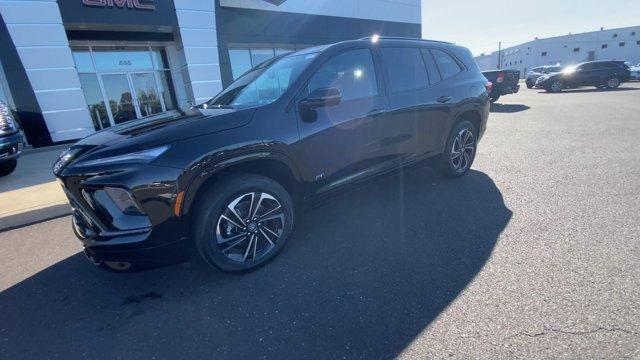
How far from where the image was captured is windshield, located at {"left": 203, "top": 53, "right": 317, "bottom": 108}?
9.91 ft

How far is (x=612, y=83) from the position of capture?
2081 centimetres

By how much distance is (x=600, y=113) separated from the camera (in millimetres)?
10391

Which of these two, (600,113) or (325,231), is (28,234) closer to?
(325,231)

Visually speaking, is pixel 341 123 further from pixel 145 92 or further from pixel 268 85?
pixel 145 92

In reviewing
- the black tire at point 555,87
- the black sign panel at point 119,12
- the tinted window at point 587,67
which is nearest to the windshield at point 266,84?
the black sign panel at point 119,12

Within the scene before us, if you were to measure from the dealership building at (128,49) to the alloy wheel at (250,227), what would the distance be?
8.72m

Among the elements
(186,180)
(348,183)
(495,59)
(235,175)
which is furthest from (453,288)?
(495,59)

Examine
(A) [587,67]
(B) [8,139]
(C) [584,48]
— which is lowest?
(A) [587,67]

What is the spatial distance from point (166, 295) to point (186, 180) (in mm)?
992

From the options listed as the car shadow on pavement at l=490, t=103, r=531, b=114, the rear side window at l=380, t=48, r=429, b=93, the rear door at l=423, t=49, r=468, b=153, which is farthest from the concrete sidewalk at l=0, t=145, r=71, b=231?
the car shadow on pavement at l=490, t=103, r=531, b=114

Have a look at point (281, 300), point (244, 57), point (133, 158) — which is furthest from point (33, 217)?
point (244, 57)

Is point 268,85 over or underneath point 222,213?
over

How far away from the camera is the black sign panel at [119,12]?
10.3 m

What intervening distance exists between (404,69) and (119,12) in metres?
11.5
